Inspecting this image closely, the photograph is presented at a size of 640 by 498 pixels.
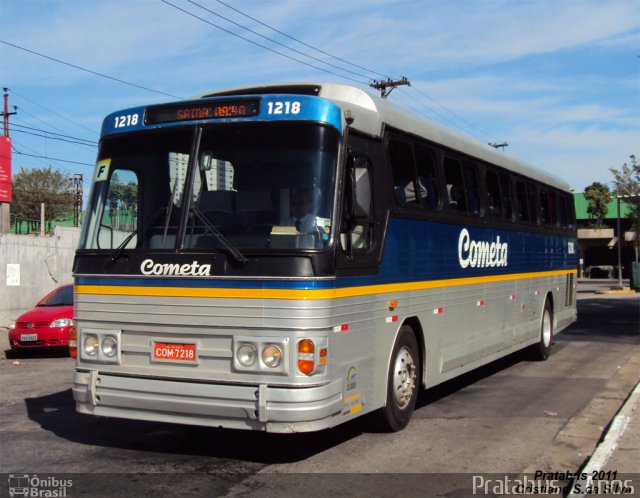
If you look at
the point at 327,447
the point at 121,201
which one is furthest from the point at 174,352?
the point at 327,447

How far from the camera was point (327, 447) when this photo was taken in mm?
7062

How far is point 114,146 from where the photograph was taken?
23.2 feet

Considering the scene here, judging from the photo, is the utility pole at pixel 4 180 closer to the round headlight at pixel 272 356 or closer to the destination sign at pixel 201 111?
the destination sign at pixel 201 111

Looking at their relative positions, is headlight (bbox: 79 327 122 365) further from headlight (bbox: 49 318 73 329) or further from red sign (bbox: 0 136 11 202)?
red sign (bbox: 0 136 11 202)

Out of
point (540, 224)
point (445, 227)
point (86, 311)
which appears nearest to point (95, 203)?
point (86, 311)

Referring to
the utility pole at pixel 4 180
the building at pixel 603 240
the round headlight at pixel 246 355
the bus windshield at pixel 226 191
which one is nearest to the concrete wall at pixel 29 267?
the utility pole at pixel 4 180

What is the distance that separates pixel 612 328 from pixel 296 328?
16.3 metres

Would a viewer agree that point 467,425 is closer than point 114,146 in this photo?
No

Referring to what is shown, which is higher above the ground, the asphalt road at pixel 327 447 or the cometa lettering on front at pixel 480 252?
the cometa lettering on front at pixel 480 252

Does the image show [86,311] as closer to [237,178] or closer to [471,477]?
[237,178]

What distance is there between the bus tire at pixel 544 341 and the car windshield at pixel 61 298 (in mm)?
10269

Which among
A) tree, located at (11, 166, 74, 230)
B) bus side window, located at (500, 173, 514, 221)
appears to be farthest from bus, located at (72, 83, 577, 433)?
tree, located at (11, 166, 74, 230)

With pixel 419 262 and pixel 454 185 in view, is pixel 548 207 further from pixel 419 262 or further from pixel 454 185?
pixel 419 262

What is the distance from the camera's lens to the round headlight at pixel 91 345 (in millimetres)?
6656
